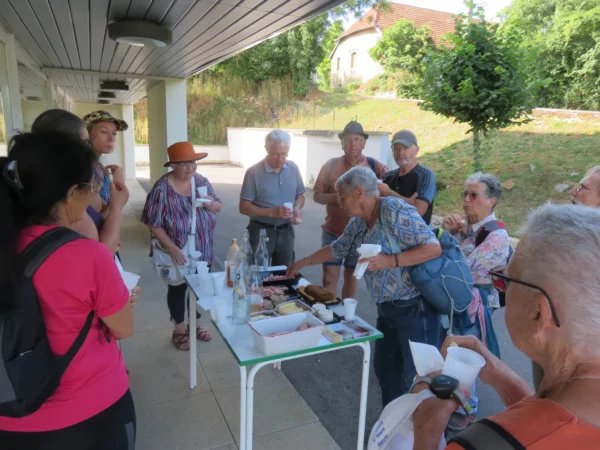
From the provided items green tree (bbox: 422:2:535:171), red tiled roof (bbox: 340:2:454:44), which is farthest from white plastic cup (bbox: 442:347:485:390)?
red tiled roof (bbox: 340:2:454:44)

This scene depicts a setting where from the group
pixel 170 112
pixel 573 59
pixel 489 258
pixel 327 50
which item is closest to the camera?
pixel 489 258

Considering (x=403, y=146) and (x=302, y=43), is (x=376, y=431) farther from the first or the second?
(x=302, y=43)

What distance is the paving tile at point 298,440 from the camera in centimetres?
232

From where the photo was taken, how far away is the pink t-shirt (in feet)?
3.78

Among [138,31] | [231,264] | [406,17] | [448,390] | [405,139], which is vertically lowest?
[231,264]

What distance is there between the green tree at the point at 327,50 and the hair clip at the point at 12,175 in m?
26.5

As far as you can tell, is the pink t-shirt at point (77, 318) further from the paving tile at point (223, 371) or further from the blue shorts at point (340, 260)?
the blue shorts at point (340, 260)

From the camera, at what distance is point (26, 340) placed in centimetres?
111

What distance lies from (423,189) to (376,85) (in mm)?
19123

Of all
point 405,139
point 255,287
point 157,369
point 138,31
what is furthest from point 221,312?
point 138,31

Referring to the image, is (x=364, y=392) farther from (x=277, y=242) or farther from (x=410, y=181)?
(x=410, y=181)

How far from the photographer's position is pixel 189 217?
3.07 m

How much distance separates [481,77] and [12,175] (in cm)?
566

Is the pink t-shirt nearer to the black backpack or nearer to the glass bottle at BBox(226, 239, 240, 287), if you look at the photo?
the black backpack
